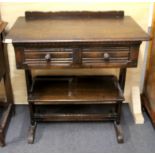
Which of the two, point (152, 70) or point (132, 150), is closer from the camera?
point (132, 150)

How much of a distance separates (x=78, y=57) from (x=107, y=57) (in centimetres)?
16

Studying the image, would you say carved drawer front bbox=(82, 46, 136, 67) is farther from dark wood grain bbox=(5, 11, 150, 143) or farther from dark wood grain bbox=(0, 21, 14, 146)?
dark wood grain bbox=(0, 21, 14, 146)

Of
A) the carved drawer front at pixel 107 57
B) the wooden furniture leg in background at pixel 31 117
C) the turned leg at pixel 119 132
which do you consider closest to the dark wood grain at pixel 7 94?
the wooden furniture leg in background at pixel 31 117

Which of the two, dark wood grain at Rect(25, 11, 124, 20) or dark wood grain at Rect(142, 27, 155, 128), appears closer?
dark wood grain at Rect(25, 11, 124, 20)

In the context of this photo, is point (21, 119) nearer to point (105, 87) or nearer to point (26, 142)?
point (26, 142)

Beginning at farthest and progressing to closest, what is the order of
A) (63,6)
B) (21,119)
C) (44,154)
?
(21,119) → (63,6) → (44,154)

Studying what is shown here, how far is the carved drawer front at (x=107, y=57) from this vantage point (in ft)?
4.47

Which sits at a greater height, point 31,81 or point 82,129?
point 31,81

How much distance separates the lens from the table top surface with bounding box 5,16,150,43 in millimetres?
1305

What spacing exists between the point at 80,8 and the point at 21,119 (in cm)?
93

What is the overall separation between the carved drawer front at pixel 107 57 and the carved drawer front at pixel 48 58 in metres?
0.09

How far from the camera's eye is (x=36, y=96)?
159cm

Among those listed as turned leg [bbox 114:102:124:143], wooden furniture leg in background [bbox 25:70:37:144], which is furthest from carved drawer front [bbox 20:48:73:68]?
turned leg [bbox 114:102:124:143]

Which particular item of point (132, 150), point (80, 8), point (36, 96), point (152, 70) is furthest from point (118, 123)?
point (80, 8)
